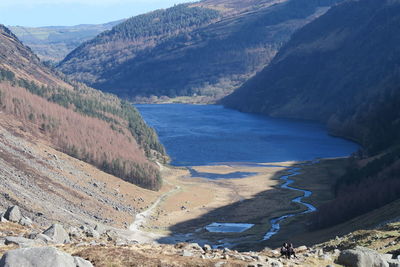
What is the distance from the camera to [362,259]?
4288cm

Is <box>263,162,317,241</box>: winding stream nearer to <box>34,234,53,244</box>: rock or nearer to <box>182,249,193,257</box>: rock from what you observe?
<box>34,234,53,244</box>: rock

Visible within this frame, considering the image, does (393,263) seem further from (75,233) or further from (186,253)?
(75,233)

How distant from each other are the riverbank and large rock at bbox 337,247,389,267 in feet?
210

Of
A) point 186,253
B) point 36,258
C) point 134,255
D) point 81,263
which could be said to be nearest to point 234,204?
point 186,253

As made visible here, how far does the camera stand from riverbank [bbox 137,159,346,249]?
119688mm

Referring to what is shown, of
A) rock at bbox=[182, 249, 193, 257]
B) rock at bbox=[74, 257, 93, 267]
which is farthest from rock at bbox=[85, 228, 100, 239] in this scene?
rock at bbox=[74, 257, 93, 267]

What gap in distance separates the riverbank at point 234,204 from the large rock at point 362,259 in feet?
210

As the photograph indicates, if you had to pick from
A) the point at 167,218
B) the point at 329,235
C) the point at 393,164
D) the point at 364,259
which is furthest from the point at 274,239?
the point at 364,259

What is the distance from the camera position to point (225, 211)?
144m

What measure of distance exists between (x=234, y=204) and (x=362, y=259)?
10881cm

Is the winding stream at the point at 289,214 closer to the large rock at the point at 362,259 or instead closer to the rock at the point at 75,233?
the rock at the point at 75,233

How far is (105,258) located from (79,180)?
105 metres

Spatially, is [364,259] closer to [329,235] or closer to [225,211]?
[329,235]

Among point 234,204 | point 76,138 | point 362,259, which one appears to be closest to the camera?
point 362,259
